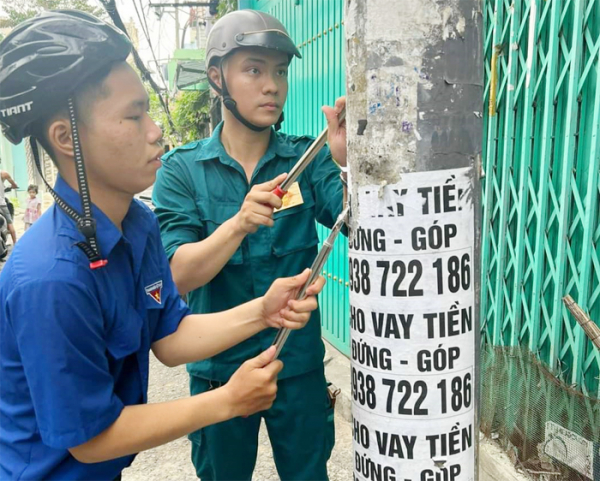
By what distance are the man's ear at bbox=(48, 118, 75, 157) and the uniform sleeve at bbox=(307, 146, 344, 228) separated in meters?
0.94

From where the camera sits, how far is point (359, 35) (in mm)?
1150

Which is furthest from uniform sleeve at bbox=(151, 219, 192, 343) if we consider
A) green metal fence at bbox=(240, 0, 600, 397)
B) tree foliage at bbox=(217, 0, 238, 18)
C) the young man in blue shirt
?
tree foliage at bbox=(217, 0, 238, 18)

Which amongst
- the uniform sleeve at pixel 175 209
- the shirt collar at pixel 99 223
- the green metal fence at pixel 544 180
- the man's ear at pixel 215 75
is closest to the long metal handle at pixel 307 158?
the uniform sleeve at pixel 175 209

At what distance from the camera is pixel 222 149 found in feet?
6.99

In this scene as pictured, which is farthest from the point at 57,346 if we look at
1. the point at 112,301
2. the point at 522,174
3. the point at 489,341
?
the point at 489,341

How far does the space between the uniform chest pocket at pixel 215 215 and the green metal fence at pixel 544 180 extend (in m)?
1.16

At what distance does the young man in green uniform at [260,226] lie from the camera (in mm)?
2066

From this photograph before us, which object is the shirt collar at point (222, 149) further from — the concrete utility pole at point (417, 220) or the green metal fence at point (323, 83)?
the green metal fence at point (323, 83)

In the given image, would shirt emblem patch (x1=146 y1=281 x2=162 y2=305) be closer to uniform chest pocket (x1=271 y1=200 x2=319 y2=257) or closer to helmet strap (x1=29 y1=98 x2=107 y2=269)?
helmet strap (x1=29 y1=98 x2=107 y2=269)

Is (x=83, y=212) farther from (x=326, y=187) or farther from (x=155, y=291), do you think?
(x=326, y=187)

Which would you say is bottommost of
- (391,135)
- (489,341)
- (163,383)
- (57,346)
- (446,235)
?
(163,383)

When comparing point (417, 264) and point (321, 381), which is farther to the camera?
point (321, 381)

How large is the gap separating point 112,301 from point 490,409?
7.10ft

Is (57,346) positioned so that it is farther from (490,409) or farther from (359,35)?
(490,409)
